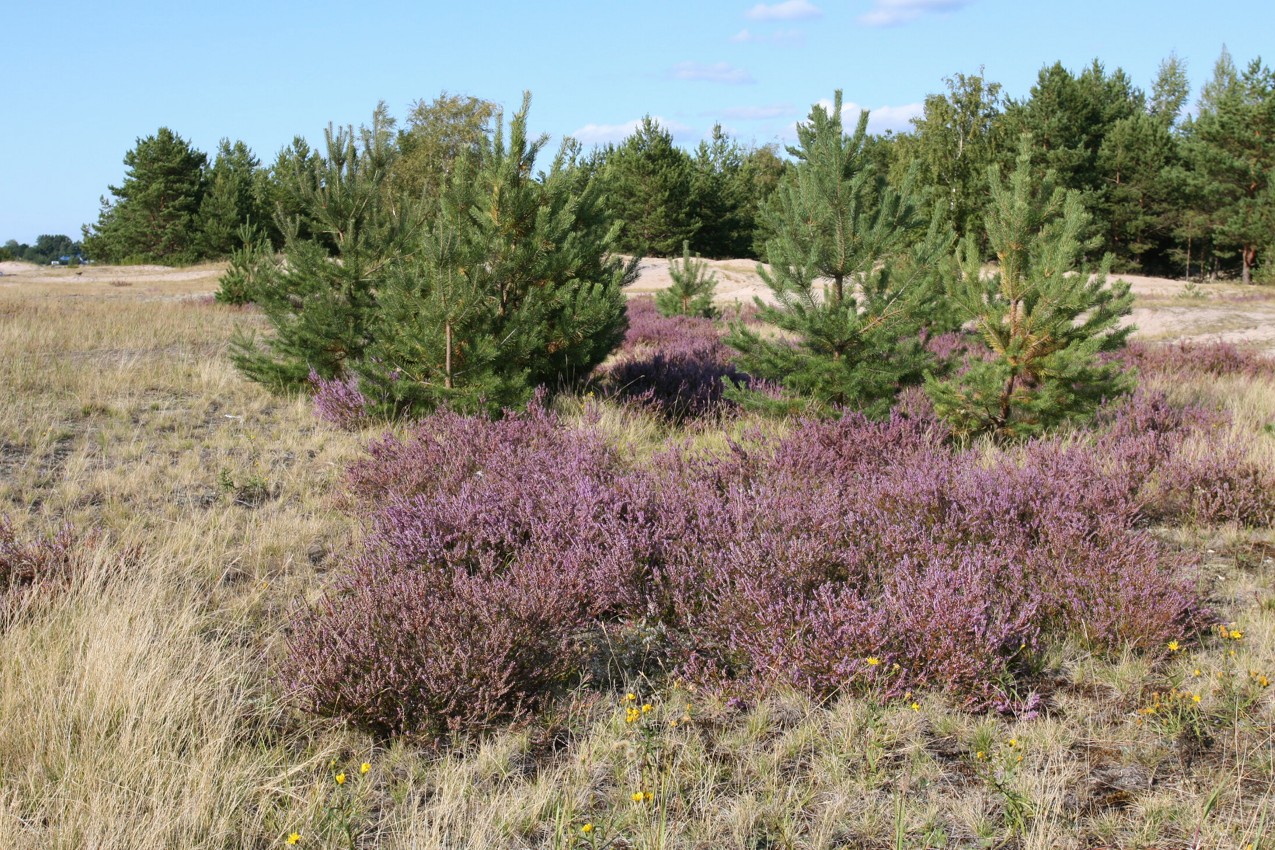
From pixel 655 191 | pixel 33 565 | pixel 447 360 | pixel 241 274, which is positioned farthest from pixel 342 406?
pixel 655 191

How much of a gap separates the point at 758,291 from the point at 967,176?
6496mm


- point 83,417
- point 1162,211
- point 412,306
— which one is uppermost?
point 1162,211

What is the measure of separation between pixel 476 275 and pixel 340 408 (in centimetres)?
164

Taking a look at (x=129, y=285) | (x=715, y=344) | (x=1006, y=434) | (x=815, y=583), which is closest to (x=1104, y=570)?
(x=815, y=583)

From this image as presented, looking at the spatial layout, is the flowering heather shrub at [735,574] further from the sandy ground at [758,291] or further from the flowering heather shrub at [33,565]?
the sandy ground at [758,291]

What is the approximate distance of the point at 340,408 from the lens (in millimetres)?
7605

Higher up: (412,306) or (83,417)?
(412,306)

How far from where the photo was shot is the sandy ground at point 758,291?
51.7 feet

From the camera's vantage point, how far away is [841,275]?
6855 millimetres

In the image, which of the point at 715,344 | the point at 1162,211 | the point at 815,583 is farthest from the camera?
the point at 1162,211

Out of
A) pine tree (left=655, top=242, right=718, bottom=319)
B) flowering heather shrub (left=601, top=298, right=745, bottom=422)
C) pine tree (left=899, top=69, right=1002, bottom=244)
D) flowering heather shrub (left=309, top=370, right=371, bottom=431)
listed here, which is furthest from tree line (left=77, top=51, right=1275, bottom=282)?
flowering heather shrub (left=309, top=370, right=371, bottom=431)

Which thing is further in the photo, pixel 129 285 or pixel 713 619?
pixel 129 285

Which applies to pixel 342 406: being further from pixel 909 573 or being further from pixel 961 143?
pixel 961 143

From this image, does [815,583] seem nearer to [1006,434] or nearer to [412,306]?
[1006,434]
